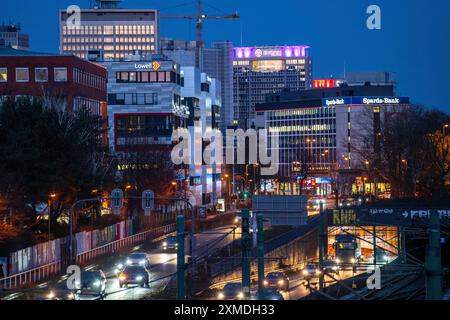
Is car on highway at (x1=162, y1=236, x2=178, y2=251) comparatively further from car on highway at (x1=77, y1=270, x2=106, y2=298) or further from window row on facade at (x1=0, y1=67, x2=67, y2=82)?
window row on facade at (x1=0, y1=67, x2=67, y2=82)

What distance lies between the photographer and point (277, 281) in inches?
915

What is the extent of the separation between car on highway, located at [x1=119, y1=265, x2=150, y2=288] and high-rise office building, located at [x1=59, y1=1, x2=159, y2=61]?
113 meters

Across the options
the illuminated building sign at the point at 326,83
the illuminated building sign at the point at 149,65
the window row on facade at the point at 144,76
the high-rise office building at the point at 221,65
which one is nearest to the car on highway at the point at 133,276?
the illuminated building sign at the point at 149,65

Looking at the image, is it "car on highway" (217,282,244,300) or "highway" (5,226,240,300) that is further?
"highway" (5,226,240,300)

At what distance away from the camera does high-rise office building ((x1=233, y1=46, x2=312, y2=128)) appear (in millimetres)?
181875

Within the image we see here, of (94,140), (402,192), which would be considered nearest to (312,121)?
(402,192)

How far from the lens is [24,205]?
91.7ft

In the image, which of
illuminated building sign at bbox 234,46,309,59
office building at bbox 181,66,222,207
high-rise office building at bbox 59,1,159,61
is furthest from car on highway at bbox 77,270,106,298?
illuminated building sign at bbox 234,46,309,59

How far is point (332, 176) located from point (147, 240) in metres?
58.3

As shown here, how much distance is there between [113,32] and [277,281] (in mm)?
116305

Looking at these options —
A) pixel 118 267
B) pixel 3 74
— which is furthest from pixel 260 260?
pixel 3 74

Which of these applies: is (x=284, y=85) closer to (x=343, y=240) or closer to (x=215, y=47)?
(x=215, y=47)

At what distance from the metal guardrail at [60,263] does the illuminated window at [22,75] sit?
1551 cm

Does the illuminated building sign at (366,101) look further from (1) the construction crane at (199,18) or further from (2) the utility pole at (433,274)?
(2) the utility pole at (433,274)
